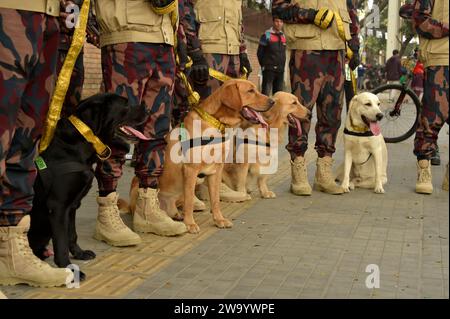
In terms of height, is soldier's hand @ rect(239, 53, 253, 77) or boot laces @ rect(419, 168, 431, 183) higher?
soldier's hand @ rect(239, 53, 253, 77)

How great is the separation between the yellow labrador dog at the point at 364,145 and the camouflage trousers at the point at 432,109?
421 mm

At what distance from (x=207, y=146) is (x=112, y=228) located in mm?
1020

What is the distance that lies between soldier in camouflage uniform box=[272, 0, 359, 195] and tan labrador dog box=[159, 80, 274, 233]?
4.02ft

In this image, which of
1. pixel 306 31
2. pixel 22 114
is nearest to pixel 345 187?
pixel 306 31

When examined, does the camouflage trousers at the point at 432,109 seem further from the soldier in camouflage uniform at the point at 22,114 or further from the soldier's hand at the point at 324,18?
the soldier in camouflage uniform at the point at 22,114

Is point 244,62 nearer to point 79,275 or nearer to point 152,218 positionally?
point 152,218

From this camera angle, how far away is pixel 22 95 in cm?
311

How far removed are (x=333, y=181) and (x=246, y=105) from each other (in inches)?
72.3

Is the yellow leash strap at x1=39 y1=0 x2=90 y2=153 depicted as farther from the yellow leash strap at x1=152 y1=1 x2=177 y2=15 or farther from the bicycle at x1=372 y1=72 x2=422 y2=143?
the bicycle at x1=372 y1=72 x2=422 y2=143

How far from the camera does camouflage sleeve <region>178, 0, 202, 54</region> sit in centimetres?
466

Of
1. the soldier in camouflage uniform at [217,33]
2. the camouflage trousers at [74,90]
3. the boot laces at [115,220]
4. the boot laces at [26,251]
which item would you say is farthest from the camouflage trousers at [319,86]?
the boot laces at [26,251]

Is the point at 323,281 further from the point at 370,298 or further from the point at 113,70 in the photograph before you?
the point at 113,70

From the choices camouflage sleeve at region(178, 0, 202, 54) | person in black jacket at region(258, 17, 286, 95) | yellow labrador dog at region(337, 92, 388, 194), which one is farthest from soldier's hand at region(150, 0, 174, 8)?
person in black jacket at region(258, 17, 286, 95)
